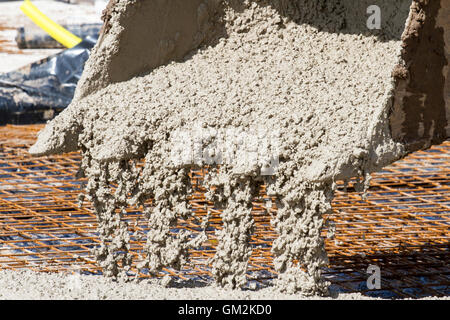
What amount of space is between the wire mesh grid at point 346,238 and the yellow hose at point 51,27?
1921 millimetres

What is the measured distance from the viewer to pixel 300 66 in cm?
255

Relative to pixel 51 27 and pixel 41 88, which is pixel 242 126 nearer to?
pixel 41 88

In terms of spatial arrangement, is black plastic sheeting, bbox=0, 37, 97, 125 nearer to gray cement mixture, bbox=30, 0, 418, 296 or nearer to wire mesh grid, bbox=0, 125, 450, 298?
wire mesh grid, bbox=0, 125, 450, 298

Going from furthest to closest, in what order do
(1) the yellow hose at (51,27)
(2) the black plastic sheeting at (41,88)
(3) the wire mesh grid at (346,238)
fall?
(1) the yellow hose at (51,27)
(2) the black plastic sheeting at (41,88)
(3) the wire mesh grid at (346,238)

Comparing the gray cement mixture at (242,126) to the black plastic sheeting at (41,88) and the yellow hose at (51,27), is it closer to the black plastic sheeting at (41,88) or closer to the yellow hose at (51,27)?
the black plastic sheeting at (41,88)

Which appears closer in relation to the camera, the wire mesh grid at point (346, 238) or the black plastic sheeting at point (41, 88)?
the wire mesh grid at point (346, 238)

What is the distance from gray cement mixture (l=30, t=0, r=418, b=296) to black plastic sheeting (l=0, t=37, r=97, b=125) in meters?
2.14

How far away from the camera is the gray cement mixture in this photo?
7.15 ft

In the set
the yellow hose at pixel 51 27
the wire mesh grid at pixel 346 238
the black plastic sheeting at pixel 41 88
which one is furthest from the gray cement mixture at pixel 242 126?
the yellow hose at pixel 51 27

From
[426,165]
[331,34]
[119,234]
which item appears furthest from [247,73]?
[426,165]

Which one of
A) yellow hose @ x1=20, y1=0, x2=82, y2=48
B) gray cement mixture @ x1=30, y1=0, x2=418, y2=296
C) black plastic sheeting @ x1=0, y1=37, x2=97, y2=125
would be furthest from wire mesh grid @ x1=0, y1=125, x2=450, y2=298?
yellow hose @ x1=20, y1=0, x2=82, y2=48

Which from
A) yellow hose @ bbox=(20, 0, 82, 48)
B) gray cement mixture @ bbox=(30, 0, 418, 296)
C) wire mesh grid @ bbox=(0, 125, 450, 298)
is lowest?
wire mesh grid @ bbox=(0, 125, 450, 298)

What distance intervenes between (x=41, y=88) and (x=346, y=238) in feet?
7.75

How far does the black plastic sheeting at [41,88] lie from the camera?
4.55m
